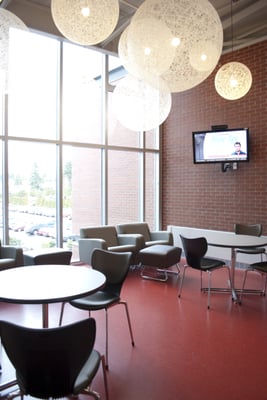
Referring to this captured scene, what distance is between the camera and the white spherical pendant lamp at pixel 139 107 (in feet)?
14.2

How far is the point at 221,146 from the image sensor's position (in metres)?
6.00

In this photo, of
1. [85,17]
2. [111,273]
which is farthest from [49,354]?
[85,17]

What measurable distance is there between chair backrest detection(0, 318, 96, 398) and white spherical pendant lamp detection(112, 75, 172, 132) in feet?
10.6

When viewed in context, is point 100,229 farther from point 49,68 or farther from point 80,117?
point 49,68

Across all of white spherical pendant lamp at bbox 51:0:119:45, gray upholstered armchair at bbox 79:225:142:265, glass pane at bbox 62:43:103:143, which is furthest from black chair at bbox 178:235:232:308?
glass pane at bbox 62:43:103:143

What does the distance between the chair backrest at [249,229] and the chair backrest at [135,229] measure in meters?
1.79

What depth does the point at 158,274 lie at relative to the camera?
5.68 meters

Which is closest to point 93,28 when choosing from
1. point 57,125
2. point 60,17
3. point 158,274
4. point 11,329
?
point 60,17

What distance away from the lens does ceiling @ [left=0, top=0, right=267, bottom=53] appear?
520cm

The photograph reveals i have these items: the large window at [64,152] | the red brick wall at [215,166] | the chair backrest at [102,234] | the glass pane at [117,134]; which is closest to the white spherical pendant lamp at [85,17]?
the large window at [64,152]

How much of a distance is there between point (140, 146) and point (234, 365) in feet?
17.8

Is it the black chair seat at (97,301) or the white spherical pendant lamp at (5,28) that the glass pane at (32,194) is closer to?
the white spherical pendant lamp at (5,28)

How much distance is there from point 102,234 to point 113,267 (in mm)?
2761

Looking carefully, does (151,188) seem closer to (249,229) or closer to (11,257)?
(249,229)
